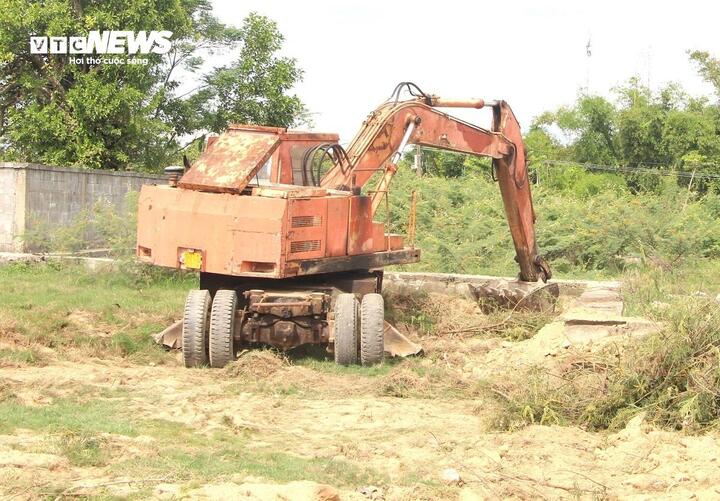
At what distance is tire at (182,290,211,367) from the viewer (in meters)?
10.4

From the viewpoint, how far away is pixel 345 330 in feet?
34.4

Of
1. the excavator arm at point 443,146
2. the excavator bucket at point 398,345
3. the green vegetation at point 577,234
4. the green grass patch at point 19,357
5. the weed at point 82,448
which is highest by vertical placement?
the excavator arm at point 443,146

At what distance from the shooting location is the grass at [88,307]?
11.0m

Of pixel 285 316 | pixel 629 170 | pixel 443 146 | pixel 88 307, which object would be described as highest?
pixel 629 170

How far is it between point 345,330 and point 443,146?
360 cm

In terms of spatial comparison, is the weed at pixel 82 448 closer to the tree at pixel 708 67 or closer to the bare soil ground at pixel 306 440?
the bare soil ground at pixel 306 440

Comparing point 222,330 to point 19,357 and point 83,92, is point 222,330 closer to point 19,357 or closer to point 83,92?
point 19,357

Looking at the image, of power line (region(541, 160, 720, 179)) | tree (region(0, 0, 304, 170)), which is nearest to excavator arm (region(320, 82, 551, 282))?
tree (region(0, 0, 304, 170))

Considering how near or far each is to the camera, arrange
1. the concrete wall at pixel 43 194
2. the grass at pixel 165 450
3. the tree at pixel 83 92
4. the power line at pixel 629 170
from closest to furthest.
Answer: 1. the grass at pixel 165 450
2. the concrete wall at pixel 43 194
3. the tree at pixel 83 92
4. the power line at pixel 629 170

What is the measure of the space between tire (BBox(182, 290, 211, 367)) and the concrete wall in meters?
8.79

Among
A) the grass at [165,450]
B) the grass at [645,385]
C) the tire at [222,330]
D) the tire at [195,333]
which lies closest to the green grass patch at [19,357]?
the tire at [195,333]

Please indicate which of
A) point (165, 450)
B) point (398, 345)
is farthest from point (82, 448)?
point (398, 345)

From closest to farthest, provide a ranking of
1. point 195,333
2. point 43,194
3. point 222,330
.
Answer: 1. point 222,330
2. point 195,333
3. point 43,194

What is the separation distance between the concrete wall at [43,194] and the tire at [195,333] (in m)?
8.79
